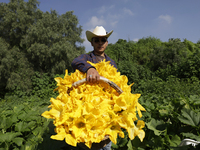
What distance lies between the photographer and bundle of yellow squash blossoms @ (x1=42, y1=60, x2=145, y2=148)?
2.97 ft

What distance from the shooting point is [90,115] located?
3.00 feet

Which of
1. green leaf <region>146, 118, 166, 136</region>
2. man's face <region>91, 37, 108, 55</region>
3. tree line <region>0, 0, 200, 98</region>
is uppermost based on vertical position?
tree line <region>0, 0, 200, 98</region>

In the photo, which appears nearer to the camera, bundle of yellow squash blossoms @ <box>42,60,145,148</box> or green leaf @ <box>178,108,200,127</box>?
bundle of yellow squash blossoms @ <box>42,60,145,148</box>

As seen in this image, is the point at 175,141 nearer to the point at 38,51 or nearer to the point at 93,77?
the point at 93,77

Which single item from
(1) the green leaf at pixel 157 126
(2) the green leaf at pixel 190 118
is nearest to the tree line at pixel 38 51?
Answer: (1) the green leaf at pixel 157 126

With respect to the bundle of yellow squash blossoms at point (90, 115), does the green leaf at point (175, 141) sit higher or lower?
lower

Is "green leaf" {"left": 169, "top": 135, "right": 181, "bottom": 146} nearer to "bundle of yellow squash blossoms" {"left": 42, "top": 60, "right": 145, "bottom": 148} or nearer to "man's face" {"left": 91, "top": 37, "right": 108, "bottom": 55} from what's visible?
"bundle of yellow squash blossoms" {"left": 42, "top": 60, "right": 145, "bottom": 148}

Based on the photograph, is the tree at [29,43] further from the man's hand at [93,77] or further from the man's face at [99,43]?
the man's hand at [93,77]

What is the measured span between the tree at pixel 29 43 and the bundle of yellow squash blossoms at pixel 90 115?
32.9 ft

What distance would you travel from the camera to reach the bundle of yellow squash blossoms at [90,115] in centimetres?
91

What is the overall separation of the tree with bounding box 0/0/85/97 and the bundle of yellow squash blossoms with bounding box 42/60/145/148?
10.0 meters

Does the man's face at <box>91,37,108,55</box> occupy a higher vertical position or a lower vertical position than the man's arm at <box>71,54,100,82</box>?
higher

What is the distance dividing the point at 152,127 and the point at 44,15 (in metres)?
12.5

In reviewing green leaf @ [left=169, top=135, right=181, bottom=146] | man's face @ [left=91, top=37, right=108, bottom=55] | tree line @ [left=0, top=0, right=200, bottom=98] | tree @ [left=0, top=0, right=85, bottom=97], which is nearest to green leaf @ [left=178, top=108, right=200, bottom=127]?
green leaf @ [left=169, top=135, right=181, bottom=146]
